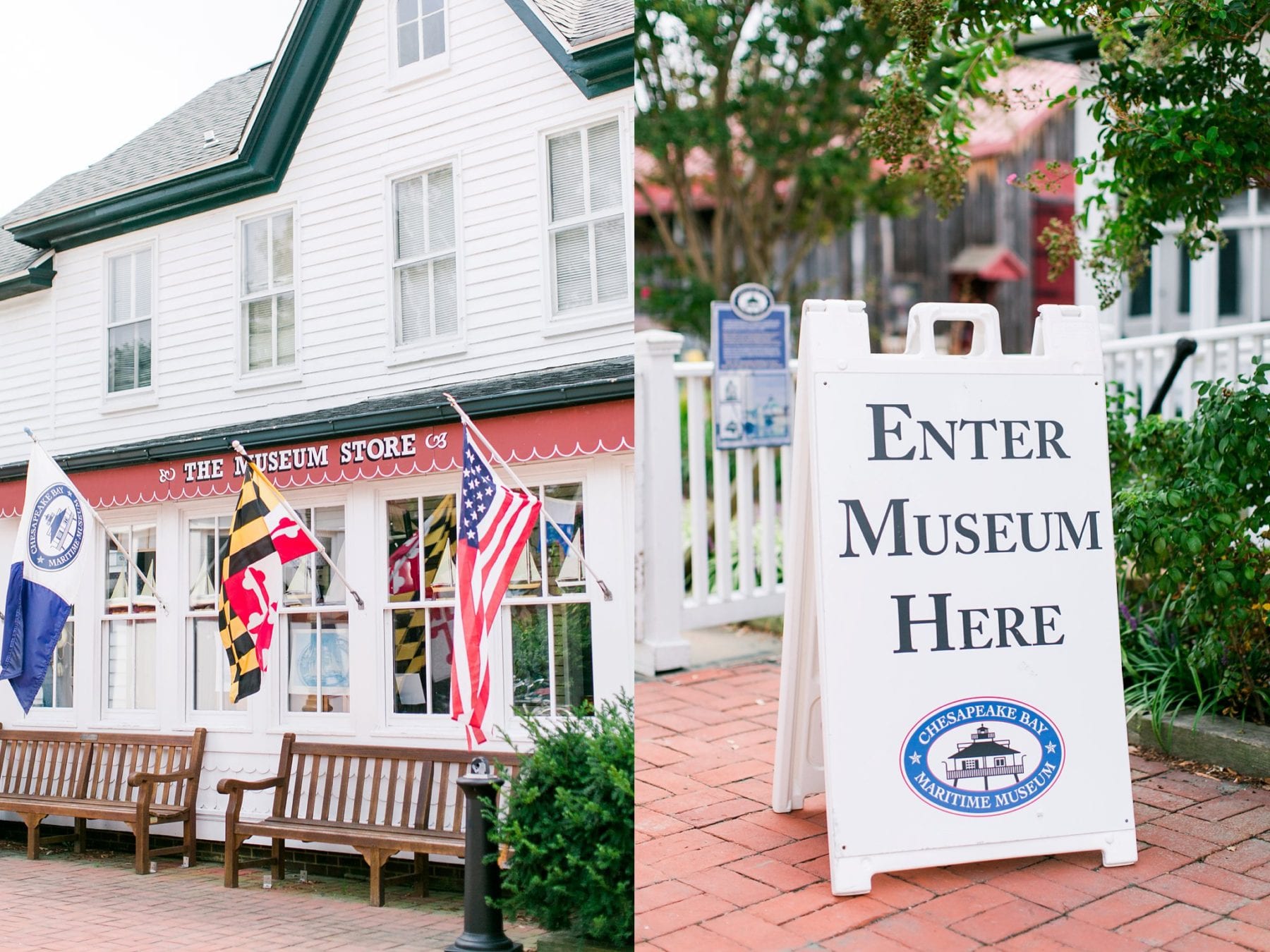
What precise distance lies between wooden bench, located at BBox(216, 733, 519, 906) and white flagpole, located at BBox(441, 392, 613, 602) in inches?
18.0

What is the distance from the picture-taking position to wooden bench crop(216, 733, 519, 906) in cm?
279

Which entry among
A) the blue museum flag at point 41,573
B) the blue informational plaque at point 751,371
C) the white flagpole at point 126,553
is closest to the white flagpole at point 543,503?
the white flagpole at point 126,553

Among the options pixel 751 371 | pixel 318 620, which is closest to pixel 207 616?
pixel 318 620

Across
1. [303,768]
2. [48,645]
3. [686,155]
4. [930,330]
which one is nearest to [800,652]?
[930,330]

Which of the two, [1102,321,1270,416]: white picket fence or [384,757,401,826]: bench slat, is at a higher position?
[1102,321,1270,416]: white picket fence

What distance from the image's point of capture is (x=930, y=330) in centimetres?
318

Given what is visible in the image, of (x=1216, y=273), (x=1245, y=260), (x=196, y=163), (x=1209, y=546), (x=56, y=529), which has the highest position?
(x=1245, y=260)

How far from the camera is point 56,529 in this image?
307 centimetres

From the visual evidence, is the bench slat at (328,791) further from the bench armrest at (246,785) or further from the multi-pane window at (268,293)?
the multi-pane window at (268,293)

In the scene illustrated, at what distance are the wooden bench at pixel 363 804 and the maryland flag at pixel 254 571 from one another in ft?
0.73

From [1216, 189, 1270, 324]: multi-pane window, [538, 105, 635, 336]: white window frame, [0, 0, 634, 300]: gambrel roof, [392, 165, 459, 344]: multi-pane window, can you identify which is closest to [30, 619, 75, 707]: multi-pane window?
[0, 0, 634, 300]: gambrel roof

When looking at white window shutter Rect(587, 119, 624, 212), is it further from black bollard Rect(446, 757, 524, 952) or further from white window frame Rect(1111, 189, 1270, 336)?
white window frame Rect(1111, 189, 1270, 336)

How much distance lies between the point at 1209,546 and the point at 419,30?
112 inches

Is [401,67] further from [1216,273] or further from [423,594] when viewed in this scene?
[1216,273]
